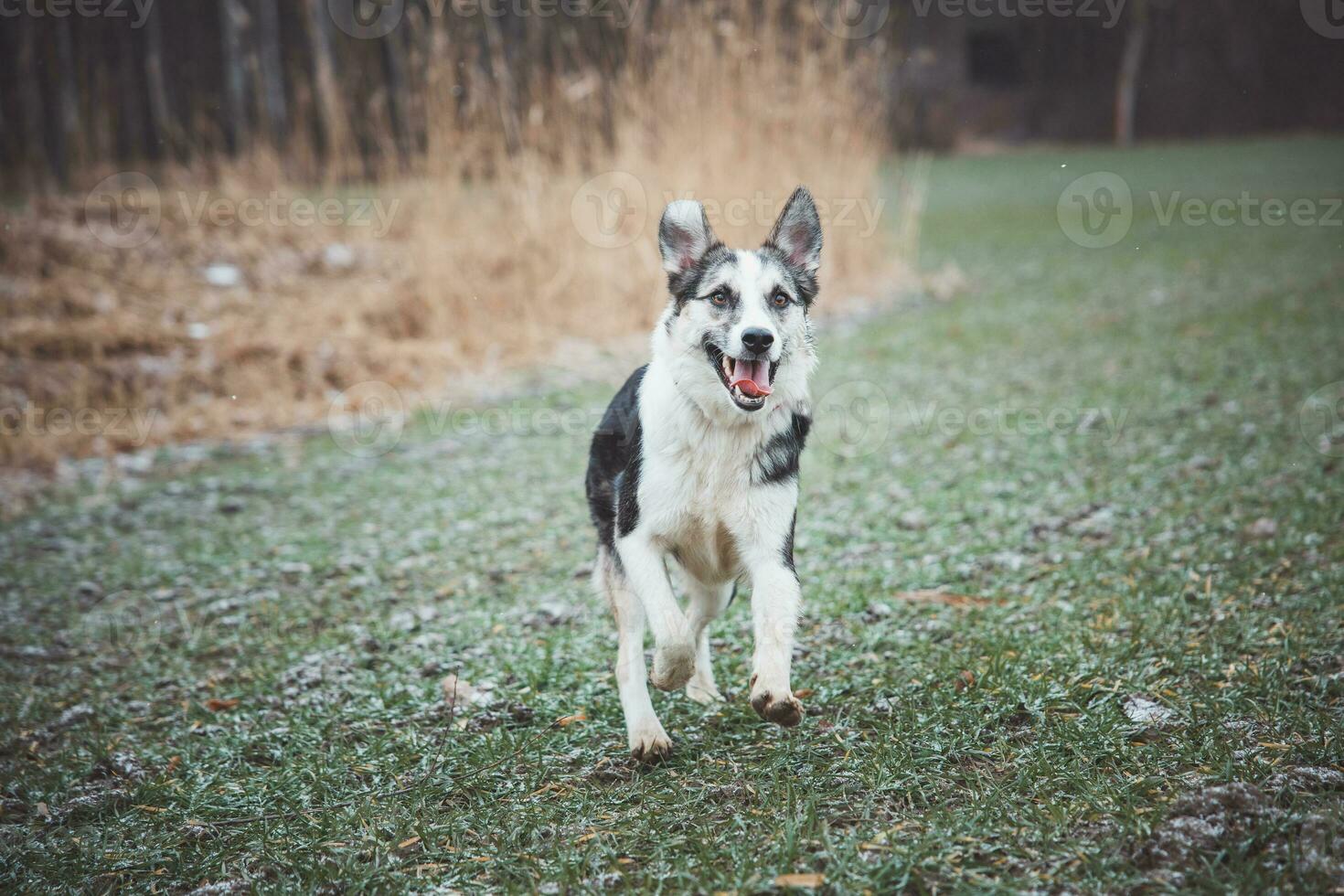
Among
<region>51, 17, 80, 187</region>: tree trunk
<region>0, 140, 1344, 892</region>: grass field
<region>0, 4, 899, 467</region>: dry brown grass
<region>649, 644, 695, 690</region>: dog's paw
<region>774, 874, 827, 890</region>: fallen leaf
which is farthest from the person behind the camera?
<region>51, 17, 80, 187</region>: tree trunk

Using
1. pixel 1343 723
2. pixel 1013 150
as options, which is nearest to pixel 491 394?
pixel 1343 723

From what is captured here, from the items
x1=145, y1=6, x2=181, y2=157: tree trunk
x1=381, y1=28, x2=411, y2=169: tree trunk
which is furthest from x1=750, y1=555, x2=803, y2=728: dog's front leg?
x1=145, y1=6, x2=181, y2=157: tree trunk

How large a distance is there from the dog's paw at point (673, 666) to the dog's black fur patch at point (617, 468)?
1.42ft

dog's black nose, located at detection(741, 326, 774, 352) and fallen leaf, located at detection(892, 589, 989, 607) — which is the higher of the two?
dog's black nose, located at detection(741, 326, 774, 352)

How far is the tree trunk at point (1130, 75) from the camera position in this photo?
86.0ft

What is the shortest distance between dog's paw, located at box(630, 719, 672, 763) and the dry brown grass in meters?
6.05

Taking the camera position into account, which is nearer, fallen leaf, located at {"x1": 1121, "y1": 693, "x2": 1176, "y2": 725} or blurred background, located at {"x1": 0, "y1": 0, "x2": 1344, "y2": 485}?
fallen leaf, located at {"x1": 1121, "y1": 693, "x2": 1176, "y2": 725}

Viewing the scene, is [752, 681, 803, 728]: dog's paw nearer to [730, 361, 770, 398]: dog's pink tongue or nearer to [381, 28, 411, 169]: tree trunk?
[730, 361, 770, 398]: dog's pink tongue

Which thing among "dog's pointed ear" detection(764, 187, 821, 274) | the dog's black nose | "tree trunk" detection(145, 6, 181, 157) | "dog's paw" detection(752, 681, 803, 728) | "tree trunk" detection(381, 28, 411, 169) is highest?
"tree trunk" detection(145, 6, 181, 157)

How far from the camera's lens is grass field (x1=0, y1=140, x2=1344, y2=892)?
268 centimetres

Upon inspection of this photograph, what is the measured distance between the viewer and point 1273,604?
398 centimetres

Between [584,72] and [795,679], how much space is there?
25.5ft

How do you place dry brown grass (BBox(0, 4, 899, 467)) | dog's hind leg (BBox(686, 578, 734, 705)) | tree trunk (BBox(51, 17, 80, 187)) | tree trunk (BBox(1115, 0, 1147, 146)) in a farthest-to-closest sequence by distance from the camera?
tree trunk (BBox(1115, 0, 1147, 146)) < tree trunk (BBox(51, 17, 80, 187)) < dry brown grass (BBox(0, 4, 899, 467)) < dog's hind leg (BBox(686, 578, 734, 705))

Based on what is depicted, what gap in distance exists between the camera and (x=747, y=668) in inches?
154
